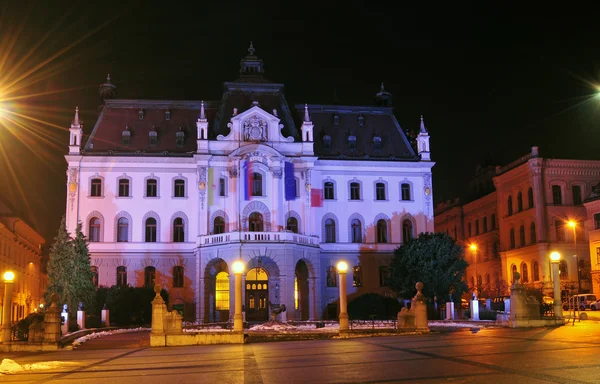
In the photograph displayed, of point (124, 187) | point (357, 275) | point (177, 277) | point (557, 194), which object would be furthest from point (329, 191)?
point (557, 194)

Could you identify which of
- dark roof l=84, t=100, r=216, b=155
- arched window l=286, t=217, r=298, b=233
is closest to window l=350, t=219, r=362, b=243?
arched window l=286, t=217, r=298, b=233

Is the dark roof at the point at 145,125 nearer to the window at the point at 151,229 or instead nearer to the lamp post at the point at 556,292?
the window at the point at 151,229

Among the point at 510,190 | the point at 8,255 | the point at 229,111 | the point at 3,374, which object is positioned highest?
the point at 229,111

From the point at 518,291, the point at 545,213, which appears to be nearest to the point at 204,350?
the point at 518,291

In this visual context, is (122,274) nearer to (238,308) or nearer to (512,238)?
(238,308)

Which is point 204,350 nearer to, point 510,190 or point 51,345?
point 51,345

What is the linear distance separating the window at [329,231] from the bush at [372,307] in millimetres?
6594

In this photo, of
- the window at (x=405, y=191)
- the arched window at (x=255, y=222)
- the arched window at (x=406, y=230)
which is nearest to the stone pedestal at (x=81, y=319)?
the arched window at (x=255, y=222)

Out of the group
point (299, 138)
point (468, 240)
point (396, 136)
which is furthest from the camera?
Answer: point (468, 240)

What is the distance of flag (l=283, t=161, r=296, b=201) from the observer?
2451 inches

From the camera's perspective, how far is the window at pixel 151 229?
207ft

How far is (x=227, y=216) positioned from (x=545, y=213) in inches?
1240

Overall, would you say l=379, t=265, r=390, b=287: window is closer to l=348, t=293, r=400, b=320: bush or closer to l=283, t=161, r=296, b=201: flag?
l=348, t=293, r=400, b=320: bush

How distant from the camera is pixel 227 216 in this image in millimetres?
62438
